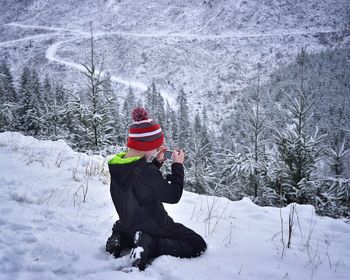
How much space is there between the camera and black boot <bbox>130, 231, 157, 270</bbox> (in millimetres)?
2334

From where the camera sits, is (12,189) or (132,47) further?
(132,47)

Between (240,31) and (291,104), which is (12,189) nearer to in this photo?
(291,104)

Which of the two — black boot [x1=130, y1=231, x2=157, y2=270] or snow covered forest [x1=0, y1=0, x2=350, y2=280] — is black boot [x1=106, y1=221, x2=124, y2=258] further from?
black boot [x1=130, y1=231, x2=157, y2=270]

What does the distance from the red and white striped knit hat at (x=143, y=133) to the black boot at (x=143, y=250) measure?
80cm

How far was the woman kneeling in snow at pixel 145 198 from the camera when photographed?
2518mm

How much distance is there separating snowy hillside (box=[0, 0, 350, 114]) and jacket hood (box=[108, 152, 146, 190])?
83.8 meters

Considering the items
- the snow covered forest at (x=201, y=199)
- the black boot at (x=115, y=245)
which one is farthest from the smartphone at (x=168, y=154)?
the black boot at (x=115, y=245)

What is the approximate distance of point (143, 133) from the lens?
8.56 ft

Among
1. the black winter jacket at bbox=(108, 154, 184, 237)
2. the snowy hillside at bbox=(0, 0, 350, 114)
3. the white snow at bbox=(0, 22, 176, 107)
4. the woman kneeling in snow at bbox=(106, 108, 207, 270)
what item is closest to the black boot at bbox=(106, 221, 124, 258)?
the woman kneeling in snow at bbox=(106, 108, 207, 270)

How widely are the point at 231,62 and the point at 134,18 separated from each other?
57706 mm

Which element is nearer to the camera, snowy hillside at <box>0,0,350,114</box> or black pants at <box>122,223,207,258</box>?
black pants at <box>122,223,207,258</box>

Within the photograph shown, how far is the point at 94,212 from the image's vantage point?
370 centimetres

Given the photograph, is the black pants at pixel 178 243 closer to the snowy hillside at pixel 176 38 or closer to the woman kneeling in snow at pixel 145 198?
the woman kneeling in snow at pixel 145 198

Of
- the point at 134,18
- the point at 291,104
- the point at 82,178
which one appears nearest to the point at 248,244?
the point at 82,178
